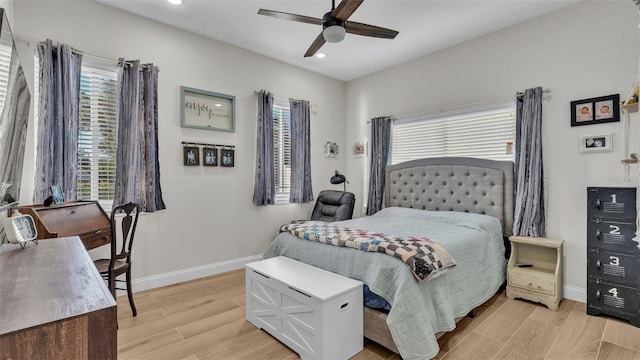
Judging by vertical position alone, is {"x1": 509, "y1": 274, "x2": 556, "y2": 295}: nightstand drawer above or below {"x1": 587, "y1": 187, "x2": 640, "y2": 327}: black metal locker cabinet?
below

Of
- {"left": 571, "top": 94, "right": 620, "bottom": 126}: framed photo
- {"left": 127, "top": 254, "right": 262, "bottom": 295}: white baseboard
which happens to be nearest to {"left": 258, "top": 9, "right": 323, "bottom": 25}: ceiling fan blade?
{"left": 571, "top": 94, "right": 620, "bottom": 126}: framed photo

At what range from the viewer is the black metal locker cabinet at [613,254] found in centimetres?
242

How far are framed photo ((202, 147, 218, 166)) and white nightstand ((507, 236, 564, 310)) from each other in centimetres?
337

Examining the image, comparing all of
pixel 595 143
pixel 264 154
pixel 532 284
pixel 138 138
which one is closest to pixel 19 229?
pixel 138 138

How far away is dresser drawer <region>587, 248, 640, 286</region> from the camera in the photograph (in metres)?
2.43

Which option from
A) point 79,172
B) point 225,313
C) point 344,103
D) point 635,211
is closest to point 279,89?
point 344,103

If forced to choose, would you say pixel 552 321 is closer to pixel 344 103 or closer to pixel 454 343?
pixel 454 343

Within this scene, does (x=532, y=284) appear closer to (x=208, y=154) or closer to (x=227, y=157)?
(x=227, y=157)

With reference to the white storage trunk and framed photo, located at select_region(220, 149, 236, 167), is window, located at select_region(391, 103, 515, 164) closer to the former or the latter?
framed photo, located at select_region(220, 149, 236, 167)

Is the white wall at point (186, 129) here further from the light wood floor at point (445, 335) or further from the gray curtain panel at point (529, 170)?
the gray curtain panel at point (529, 170)

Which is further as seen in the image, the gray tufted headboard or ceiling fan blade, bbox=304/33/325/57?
the gray tufted headboard

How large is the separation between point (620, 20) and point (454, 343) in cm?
311

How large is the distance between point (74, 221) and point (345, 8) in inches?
96.7

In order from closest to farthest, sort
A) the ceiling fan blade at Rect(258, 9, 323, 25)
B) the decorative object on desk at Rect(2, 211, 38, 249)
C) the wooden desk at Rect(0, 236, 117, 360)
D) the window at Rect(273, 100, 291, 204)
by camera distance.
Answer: the wooden desk at Rect(0, 236, 117, 360) → the decorative object on desk at Rect(2, 211, 38, 249) → the ceiling fan blade at Rect(258, 9, 323, 25) → the window at Rect(273, 100, 291, 204)
